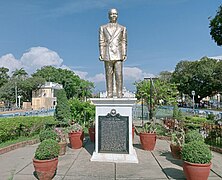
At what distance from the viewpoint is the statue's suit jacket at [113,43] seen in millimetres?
6812

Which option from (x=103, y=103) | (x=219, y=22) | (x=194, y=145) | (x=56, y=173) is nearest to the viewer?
(x=194, y=145)

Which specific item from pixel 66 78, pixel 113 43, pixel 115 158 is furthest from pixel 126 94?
pixel 66 78

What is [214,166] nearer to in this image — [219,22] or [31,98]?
[219,22]

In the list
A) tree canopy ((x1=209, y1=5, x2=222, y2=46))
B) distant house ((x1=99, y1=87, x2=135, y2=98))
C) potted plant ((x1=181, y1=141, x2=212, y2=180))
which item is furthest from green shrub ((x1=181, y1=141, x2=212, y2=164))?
tree canopy ((x1=209, y1=5, x2=222, y2=46))

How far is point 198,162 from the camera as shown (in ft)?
15.0

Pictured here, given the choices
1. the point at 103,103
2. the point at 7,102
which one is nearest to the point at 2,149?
the point at 103,103

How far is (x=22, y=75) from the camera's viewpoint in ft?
188

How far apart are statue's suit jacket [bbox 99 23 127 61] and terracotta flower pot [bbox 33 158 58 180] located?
3.41 m

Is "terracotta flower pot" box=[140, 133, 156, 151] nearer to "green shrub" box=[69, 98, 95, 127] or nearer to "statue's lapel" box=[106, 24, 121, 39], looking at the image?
"statue's lapel" box=[106, 24, 121, 39]

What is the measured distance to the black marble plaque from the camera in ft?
21.2

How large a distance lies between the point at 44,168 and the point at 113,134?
2266 millimetres

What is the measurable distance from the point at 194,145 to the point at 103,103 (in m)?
2.80

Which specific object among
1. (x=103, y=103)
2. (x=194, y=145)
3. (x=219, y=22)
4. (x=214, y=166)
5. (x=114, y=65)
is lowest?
(x=214, y=166)

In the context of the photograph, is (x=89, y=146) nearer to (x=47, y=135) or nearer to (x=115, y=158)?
(x=47, y=135)
